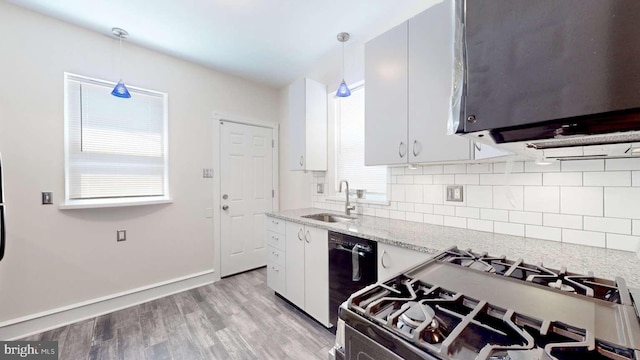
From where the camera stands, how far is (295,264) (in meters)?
2.32

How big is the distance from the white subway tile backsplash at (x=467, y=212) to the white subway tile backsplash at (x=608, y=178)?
56cm

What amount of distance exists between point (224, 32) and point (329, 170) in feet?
5.81

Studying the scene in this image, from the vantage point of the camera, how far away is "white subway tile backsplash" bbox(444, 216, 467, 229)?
181cm

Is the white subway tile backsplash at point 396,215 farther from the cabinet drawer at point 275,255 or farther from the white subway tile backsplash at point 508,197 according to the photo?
the cabinet drawer at point 275,255

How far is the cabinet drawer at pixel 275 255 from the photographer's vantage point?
2.49 m

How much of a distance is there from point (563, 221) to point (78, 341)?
353 cm

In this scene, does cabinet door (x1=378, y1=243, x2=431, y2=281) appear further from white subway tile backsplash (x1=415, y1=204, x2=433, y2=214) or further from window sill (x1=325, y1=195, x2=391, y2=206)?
window sill (x1=325, y1=195, x2=391, y2=206)

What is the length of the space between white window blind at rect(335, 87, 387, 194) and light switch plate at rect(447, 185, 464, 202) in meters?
0.65

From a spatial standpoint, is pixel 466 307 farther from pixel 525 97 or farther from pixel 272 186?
pixel 272 186

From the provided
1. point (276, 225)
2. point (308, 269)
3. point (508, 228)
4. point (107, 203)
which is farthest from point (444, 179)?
point (107, 203)

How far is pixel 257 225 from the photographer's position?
3.59m

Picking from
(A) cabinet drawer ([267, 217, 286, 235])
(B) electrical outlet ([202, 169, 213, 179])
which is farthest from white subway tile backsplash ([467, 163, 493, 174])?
(B) electrical outlet ([202, 169, 213, 179])

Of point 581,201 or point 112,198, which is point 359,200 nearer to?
point 581,201

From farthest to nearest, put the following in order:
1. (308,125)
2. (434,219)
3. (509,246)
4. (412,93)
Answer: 1. (308,125)
2. (434,219)
3. (412,93)
4. (509,246)
